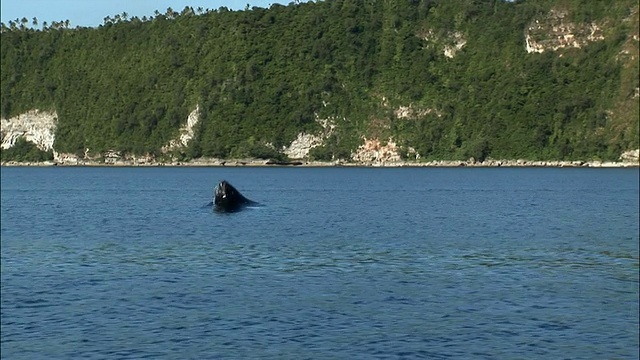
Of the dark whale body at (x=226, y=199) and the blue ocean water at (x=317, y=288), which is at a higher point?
the dark whale body at (x=226, y=199)

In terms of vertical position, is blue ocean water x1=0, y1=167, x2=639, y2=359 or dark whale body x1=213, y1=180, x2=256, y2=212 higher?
dark whale body x1=213, y1=180, x2=256, y2=212

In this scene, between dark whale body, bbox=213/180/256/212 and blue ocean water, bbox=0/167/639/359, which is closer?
blue ocean water, bbox=0/167/639/359

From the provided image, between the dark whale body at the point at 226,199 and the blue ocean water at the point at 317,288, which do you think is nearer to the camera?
the blue ocean water at the point at 317,288

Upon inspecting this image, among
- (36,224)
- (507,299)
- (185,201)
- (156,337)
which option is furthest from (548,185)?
(156,337)

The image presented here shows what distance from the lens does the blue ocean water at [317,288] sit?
31219mm

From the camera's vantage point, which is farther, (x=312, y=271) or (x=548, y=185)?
(x=548, y=185)

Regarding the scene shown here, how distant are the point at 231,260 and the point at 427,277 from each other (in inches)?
477

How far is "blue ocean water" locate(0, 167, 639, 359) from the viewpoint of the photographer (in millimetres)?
31219

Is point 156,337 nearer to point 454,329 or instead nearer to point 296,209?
point 454,329

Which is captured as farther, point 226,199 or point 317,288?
point 226,199

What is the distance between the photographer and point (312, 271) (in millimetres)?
47594

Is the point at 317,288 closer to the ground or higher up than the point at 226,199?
closer to the ground

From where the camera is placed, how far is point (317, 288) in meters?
41.8

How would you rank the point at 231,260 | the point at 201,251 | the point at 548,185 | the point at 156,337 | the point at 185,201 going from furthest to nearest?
the point at 548,185 → the point at 185,201 → the point at 201,251 → the point at 231,260 → the point at 156,337
